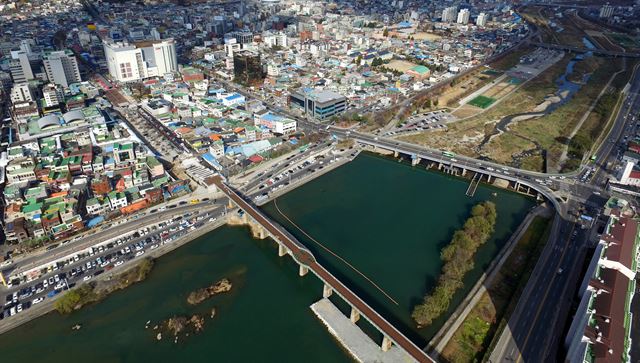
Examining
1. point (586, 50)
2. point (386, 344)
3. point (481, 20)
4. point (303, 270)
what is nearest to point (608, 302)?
point (386, 344)

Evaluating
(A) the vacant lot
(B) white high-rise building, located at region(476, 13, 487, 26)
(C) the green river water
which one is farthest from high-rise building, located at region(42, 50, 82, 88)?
(B) white high-rise building, located at region(476, 13, 487, 26)

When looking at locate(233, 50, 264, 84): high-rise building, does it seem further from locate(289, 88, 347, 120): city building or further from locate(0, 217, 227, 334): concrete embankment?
locate(0, 217, 227, 334): concrete embankment

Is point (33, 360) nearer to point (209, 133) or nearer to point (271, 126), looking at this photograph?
point (209, 133)

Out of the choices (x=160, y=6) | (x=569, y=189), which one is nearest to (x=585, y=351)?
(x=569, y=189)

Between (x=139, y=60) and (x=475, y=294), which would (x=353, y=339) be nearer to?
(x=475, y=294)

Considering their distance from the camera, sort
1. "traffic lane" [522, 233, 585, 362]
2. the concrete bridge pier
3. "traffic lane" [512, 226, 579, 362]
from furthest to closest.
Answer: the concrete bridge pier → "traffic lane" [512, 226, 579, 362] → "traffic lane" [522, 233, 585, 362]

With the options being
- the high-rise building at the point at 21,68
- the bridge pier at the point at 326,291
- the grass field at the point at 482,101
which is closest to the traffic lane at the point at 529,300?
the bridge pier at the point at 326,291
